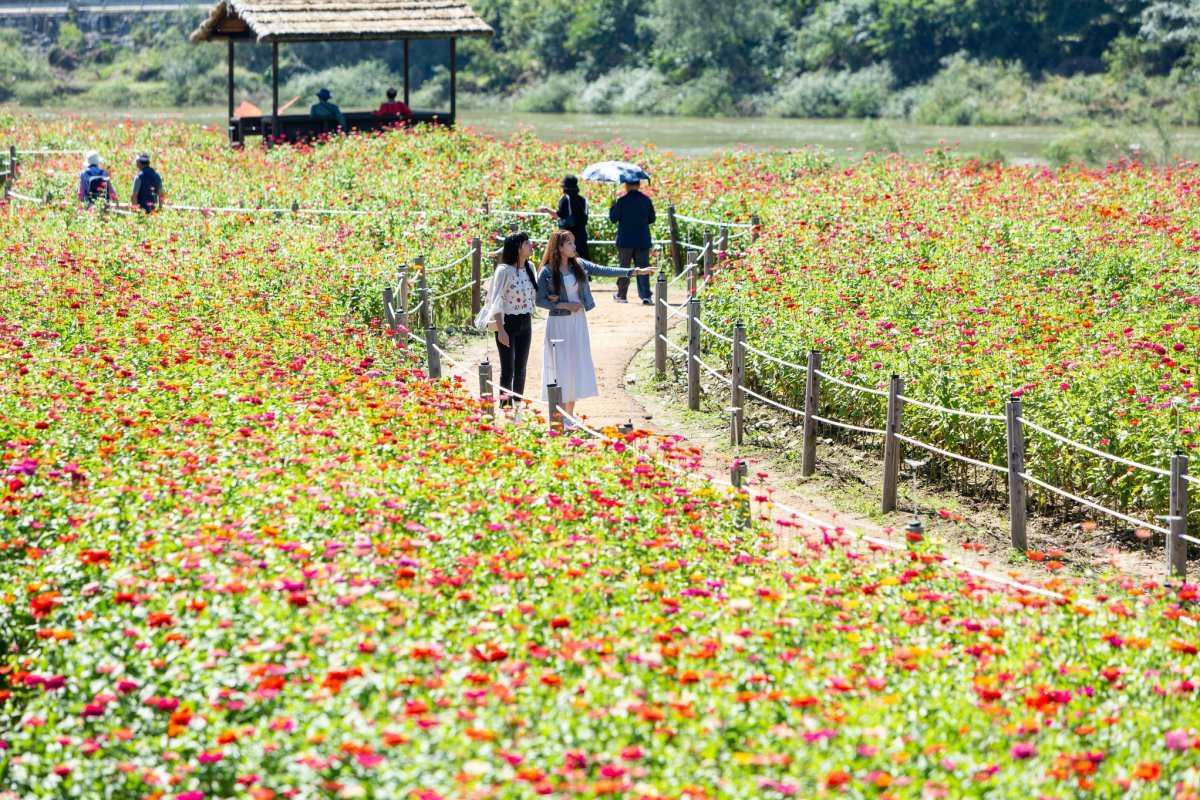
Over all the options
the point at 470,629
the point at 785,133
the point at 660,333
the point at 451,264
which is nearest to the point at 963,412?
the point at 660,333

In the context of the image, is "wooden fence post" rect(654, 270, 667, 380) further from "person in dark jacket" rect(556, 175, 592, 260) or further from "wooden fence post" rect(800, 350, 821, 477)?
"wooden fence post" rect(800, 350, 821, 477)

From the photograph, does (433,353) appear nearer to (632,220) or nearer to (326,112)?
(632,220)

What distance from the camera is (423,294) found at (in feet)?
44.7

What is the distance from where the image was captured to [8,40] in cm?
7600

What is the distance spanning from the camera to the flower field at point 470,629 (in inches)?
190

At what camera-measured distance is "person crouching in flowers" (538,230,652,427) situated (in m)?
10.6

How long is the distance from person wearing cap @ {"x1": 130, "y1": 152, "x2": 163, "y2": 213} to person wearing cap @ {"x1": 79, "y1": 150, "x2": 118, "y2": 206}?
51cm

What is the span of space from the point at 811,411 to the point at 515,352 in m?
2.16

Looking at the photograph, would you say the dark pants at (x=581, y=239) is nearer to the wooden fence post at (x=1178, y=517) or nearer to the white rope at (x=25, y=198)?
the white rope at (x=25, y=198)

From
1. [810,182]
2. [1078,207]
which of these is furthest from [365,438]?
[810,182]

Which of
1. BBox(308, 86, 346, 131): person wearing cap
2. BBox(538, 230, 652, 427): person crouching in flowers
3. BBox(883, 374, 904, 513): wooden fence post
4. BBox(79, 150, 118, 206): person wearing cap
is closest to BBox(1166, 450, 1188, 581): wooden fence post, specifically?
BBox(883, 374, 904, 513): wooden fence post

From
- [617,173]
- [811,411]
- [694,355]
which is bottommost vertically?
[811,411]

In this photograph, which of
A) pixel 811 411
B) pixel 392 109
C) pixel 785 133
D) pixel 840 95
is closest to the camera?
pixel 811 411

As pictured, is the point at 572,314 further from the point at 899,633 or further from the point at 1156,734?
the point at 1156,734
